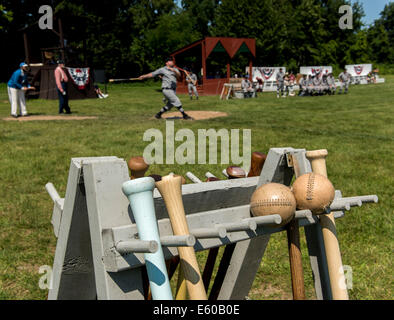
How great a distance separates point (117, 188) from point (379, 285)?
2494 mm

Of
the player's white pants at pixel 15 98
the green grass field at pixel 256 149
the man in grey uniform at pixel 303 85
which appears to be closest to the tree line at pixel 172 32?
the man in grey uniform at pixel 303 85

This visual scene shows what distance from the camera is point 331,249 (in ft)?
5.47

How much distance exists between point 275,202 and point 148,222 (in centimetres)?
49

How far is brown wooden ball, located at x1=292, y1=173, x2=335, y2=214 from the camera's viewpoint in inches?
59.1

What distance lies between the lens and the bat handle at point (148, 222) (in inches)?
46.9

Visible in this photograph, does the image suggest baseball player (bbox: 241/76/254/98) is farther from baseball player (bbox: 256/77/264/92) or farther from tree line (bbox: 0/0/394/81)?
tree line (bbox: 0/0/394/81)

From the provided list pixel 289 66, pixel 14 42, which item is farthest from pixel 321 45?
pixel 14 42

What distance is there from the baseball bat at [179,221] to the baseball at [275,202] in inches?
13.0

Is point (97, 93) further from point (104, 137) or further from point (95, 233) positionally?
point (95, 233)

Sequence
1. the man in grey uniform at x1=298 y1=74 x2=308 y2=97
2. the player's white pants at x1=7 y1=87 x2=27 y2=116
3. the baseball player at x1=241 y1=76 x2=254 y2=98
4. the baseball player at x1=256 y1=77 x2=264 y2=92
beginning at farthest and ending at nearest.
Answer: the baseball player at x1=256 y1=77 x2=264 y2=92, the man in grey uniform at x1=298 y1=74 x2=308 y2=97, the baseball player at x1=241 y1=76 x2=254 y2=98, the player's white pants at x1=7 y1=87 x2=27 y2=116

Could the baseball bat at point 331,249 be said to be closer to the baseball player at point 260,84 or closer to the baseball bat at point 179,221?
the baseball bat at point 179,221

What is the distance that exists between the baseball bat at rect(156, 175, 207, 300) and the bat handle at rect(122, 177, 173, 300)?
0.29 feet

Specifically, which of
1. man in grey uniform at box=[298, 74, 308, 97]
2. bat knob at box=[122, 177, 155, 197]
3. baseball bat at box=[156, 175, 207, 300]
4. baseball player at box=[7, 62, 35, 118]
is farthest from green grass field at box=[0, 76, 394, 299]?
man in grey uniform at box=[298, 74, 308, 97]

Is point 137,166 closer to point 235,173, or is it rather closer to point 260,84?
point 235,173
